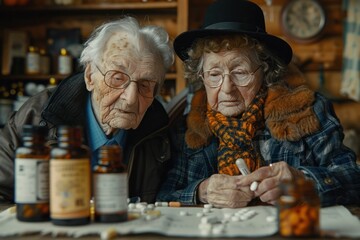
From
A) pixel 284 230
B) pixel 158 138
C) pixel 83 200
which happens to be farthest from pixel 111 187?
pixel 158 138

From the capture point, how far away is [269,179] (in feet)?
5.11

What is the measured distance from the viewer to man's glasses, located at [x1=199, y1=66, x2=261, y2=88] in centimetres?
187

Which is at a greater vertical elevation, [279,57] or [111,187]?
[279,57]

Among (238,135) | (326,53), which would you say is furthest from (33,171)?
(326,53)

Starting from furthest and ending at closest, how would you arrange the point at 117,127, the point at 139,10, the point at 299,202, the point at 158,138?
the point at 139,10 → the point at 158,138 → the point at 117,127 → the point at 299,202

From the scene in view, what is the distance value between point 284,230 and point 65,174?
47 centimetres

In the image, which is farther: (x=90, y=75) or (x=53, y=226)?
(x=90, y=75)

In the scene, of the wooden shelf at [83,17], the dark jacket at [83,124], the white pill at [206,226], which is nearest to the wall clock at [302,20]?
the wooden shelf at [83,17]

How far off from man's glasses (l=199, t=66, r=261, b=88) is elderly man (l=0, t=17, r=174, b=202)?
0.17 meters

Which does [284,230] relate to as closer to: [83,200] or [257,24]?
[83,200]

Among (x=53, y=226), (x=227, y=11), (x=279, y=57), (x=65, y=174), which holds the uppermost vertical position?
(x=227, y=11)

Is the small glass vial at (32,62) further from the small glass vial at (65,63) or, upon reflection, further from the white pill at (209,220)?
the white pill at (209,220)

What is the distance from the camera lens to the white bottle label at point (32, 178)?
1.18 metres

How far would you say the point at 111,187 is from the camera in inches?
45.9
